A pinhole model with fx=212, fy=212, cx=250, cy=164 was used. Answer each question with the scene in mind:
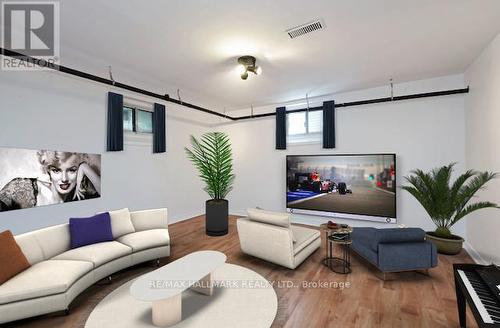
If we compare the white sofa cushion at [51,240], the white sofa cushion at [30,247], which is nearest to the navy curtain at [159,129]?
the white sofa cushion at [51,240]

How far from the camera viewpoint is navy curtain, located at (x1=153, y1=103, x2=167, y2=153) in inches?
202

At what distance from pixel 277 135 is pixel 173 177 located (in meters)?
3.05

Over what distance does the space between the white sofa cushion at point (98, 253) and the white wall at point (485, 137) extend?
5.07m

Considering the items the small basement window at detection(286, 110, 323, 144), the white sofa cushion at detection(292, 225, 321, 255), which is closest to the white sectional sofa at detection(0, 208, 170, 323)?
the white sofa cushion at detection(292, 225, 321, 255)

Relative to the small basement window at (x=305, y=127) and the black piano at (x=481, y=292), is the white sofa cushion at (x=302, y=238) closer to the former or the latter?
the black piano at (x=481, y=292)

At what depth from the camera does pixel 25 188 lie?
3.18 meters

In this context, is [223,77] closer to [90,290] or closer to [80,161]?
[80,161]

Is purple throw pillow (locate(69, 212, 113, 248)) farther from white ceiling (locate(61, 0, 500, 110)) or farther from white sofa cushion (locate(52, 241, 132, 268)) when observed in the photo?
white ceiling (locate(61, 0, 500, 110))

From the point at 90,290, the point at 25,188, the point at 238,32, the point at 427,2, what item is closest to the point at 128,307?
the point at 90,290

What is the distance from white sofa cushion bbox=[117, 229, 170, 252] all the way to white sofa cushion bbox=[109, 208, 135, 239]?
0.37 ft

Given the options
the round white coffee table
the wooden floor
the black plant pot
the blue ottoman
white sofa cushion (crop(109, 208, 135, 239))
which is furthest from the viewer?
the black plant pot

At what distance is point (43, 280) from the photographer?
2135 millimetres

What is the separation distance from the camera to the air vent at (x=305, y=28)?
263cm

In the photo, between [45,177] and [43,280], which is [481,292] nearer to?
[43,280]
